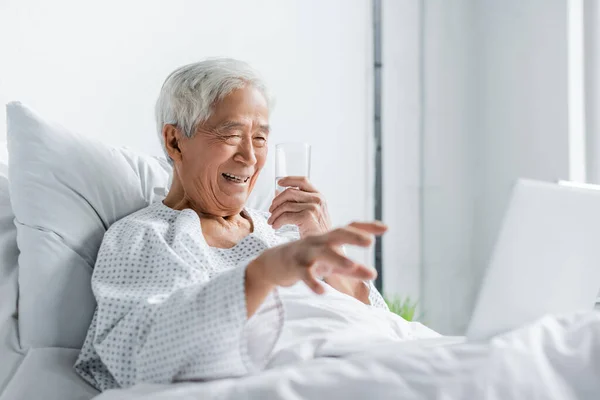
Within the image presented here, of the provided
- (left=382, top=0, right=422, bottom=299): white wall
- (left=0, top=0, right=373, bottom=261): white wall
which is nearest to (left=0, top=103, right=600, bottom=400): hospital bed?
(left=0, top=0, right=373, bottom=261): white wall

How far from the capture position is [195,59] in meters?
2.40

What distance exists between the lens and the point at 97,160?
1550 millimetres

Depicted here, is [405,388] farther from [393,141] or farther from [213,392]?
[393,141]

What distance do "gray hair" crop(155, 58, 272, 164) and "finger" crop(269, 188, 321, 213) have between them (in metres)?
0.23

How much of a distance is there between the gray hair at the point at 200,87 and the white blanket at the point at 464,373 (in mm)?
747

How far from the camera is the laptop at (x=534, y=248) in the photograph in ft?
3.01

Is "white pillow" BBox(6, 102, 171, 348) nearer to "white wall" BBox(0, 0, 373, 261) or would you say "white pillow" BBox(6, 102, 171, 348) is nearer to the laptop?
"white wall" BBox(0, 0, 373, 261)

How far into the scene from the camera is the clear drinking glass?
59.5 inches

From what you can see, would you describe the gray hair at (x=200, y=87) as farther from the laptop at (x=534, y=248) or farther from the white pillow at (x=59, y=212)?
the laptop at (x=534, y=248)

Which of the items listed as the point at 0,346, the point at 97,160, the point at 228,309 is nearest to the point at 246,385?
the point at 228,309

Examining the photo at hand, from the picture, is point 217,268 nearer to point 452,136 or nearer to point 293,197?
point 293,197

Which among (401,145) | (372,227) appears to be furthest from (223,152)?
(401,145)

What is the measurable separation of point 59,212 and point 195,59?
3.60ft

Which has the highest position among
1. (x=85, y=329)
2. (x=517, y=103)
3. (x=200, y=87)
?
(x=517, y=103)
